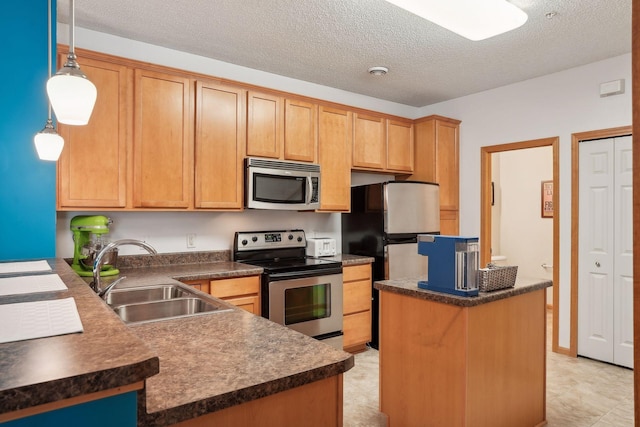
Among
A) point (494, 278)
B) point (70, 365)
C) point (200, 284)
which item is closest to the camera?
point (70, 365)

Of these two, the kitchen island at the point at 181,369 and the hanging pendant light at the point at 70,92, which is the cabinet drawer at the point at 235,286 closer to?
the kitchen island at the point at 181,369

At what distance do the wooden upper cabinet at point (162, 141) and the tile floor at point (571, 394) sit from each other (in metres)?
1.91

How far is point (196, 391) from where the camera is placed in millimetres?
934

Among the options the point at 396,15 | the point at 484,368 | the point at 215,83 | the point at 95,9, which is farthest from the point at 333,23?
the point at 484,368

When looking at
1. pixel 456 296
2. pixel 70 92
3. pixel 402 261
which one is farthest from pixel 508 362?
pixel 70 92

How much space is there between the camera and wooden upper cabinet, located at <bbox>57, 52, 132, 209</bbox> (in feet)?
8.73

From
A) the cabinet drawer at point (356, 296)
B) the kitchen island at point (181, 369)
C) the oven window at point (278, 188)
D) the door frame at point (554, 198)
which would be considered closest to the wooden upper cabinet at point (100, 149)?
the oven window at point (278, 188)

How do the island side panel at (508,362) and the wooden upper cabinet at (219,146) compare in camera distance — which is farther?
the wooden upper cabinet at (219,146)

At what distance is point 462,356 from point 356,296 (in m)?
1.84

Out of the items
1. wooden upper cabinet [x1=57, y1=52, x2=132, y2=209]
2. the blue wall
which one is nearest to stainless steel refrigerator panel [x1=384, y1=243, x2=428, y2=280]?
wooden upper cabinet [x1=57, y1=52, x2=132, y2=209]

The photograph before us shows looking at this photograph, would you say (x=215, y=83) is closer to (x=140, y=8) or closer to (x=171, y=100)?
(x=171, y=100)

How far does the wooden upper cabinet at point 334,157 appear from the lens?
3.88 meters

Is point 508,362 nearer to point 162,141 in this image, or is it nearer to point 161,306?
point 161,306

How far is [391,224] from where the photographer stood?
12.7 ft
